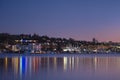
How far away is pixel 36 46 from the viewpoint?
119688mm

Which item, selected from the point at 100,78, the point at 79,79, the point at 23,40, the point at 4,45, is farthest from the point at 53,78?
the point at 23,40

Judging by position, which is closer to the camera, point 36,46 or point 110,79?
point 110,79

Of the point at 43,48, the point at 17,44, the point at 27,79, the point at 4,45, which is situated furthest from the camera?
the point at 43,48

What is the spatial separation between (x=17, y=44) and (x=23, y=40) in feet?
30.4

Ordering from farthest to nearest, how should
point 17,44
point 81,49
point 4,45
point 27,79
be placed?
point 81,49 < point 17,44 < point 4,45 < point 27,79

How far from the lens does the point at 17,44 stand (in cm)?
11738

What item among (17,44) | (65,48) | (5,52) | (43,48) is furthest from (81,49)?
(5,52)

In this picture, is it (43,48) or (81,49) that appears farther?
(81,49)

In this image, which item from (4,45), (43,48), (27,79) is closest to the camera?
(27,79)

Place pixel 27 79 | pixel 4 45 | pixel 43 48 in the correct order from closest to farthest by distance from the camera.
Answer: pixel 27 79, pixel 4 45, pixel 43 48

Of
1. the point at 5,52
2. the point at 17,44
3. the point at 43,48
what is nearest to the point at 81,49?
the point at 43,48

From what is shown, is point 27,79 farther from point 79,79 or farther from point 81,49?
point 81,49

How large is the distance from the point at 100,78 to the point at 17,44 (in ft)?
302

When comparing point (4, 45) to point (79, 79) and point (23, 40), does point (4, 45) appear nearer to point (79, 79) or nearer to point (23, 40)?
point (23, 40)
